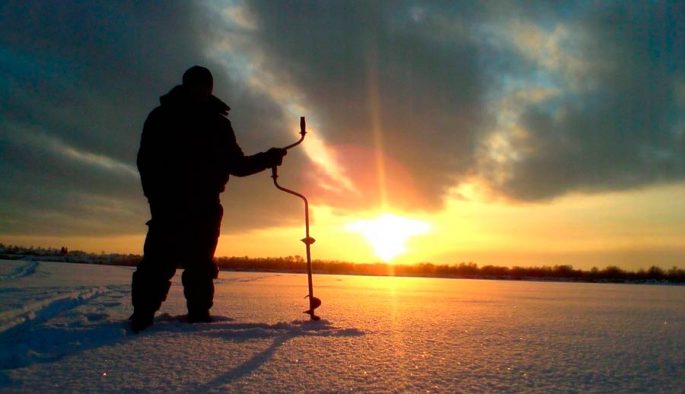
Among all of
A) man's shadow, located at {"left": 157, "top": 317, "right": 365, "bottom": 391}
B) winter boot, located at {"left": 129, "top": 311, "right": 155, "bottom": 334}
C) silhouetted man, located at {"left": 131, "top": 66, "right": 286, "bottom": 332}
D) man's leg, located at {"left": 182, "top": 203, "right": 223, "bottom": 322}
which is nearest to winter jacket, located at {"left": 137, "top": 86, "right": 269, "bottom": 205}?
silhouetted man, located at {"left": 131, "top": 66, "right": 286, "bottom": 332}

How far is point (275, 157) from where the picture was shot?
3066 mm

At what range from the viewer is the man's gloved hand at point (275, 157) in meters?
3.07

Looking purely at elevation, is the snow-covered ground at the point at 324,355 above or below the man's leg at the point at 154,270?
below

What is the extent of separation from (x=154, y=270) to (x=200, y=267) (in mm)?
Result: 303

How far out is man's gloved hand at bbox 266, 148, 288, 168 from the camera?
3.07 metres

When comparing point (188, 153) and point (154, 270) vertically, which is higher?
point (188, 153)

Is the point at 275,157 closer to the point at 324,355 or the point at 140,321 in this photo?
the point at 140,321

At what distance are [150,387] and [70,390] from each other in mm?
224

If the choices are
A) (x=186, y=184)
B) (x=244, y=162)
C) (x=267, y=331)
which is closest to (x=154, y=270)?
(x=186, y=184)

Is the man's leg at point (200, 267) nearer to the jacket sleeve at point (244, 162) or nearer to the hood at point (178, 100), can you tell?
the jacket sleeve at point (244, 162)

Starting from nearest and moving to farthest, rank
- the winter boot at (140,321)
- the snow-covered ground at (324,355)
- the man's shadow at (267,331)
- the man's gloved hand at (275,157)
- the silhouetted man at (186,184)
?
the snow-covered ground at (324,355)
the man's shadow at (267,331)
the winter boot at (140,321)
the silhouetted man at (186,184)
the man's gloved hand at (275,157)

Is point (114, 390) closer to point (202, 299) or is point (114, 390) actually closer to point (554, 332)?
point (202, 299)

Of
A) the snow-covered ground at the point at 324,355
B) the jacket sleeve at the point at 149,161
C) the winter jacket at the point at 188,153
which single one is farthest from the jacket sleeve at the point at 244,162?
the snow-covered ground at the point at 324,355

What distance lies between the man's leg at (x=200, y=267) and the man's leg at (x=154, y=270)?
130mm
